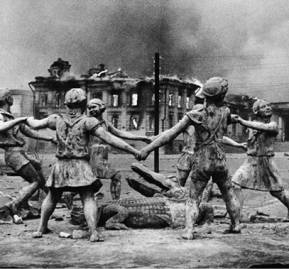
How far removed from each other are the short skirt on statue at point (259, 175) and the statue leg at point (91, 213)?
118 inches

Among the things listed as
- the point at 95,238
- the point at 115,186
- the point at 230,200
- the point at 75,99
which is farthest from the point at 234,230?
the point at 115,186

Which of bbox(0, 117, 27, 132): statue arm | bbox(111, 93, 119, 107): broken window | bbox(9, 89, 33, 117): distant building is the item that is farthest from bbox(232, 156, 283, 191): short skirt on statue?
bbox(111, 93, 119, 107): broken window

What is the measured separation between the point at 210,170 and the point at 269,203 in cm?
469

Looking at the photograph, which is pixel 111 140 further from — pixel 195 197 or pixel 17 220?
pixel 17 220

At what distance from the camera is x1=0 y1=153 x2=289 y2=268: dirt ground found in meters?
5.09

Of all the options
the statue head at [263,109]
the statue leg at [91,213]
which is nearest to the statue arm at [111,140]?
the statue leg at [91,213]

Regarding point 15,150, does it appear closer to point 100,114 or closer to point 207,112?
point 100,114

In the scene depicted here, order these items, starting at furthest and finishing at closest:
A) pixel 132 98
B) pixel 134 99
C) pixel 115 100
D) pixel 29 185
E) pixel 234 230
Result: pixel 134 99
pixel 132 98
pixel 115 100
pixel 29 185
pixel 234 230

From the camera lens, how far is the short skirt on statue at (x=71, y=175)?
6.46 m

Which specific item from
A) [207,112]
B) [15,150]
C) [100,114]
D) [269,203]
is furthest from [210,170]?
[269,203]

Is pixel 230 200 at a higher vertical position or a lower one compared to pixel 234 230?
higher

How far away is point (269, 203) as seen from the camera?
35.4ft

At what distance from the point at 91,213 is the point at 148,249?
108 cm

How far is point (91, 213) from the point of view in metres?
6.41
